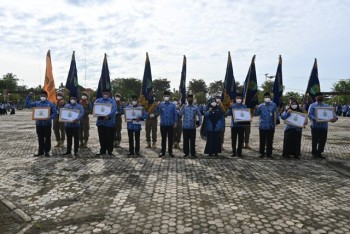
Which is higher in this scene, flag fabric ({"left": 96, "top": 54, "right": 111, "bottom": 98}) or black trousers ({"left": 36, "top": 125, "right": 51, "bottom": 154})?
flag fabric ({"left": 96, "top": 54, "right": 111, "bottom": 98})

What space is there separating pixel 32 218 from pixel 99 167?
10.3 ft

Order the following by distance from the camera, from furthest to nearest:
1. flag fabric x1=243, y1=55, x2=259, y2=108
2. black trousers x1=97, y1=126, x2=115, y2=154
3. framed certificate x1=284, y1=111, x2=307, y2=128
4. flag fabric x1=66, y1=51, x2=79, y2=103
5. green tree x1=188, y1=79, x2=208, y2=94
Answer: green tree x1=188, y1=79, x2=208, y2=94 < flag fabric x1=66, y1=51, x2=79, y2=103 < flag fabric x1=243, y1=55, x2=259, y2=108 < black trousers x1=97, y1=126, x2=115, y2=154 < framed certificate x1=284, y1=111, x2=307, y2=128

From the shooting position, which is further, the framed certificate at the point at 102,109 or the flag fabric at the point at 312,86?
the flag fabric at the point at 312,86

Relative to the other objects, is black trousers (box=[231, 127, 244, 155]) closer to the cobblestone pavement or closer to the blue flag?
the cobblestone pavement

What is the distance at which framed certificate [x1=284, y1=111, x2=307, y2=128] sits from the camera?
9.03m

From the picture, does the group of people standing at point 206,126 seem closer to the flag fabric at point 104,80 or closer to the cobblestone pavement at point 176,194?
the cobblestone pavement at point 176,194

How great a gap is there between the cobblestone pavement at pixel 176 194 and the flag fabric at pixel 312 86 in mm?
2443

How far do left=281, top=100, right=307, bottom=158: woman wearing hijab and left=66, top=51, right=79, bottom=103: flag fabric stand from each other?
6.55m

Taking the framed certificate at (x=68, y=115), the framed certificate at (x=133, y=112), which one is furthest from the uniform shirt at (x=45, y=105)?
the framed certificate at (x=133, y=112)

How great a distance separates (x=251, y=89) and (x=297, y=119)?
1.77m

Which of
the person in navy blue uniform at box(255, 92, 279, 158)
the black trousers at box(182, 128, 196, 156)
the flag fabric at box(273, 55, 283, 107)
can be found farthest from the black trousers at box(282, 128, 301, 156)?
the black trousers at box(182, 128, 196, 156)

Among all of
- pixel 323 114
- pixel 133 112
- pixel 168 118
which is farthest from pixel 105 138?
pixel 323 114

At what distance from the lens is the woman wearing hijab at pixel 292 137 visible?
30.2 ft

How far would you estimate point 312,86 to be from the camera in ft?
34.8
